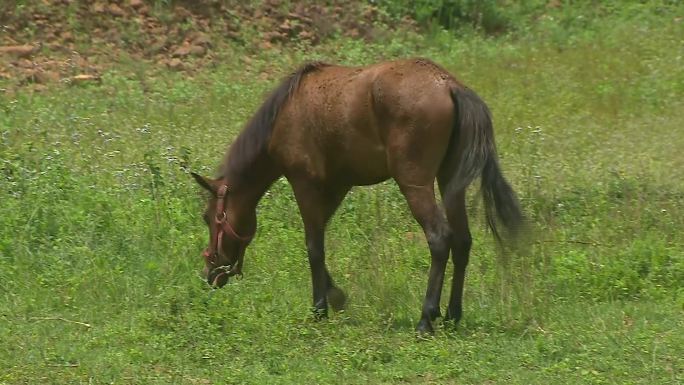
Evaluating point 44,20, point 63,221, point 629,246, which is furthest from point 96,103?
point 629,246

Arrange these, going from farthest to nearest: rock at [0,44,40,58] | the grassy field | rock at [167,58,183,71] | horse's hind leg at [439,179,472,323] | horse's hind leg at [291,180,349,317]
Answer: rock at [167,58,183,71]
rock at [0,44,40,58]
horse's hind leg at [291,180,349,317]
horse's hind leg at [439,179,472,323]
the grassy field

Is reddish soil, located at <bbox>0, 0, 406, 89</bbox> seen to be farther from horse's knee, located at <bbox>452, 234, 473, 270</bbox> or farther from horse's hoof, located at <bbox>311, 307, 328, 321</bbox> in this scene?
horse's knee, located at <bbox>452, 234, 473, 270</bbox>

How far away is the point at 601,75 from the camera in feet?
48.1

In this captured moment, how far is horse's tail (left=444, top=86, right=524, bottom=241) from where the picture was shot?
22.7ft

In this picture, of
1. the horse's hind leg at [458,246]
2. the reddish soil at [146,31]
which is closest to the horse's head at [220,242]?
the horse's hind leg at [458,246]

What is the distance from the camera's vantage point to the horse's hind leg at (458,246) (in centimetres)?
715

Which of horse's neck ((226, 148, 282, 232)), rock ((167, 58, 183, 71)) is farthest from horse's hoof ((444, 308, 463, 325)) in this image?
rock ((167, 58, 183, 71))

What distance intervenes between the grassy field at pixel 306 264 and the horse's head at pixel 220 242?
6.2 inches

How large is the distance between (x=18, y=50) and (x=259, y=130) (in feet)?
26.8

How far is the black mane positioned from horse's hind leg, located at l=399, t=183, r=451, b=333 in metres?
1.05

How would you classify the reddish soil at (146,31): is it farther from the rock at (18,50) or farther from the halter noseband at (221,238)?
the halter noseband at (221,238)

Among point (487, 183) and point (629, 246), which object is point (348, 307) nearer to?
point (487, 183)

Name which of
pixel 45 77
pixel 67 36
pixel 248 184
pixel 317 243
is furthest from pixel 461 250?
pixel 67 36

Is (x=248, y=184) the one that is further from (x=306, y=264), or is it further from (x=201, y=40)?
(x=201, y=40)
